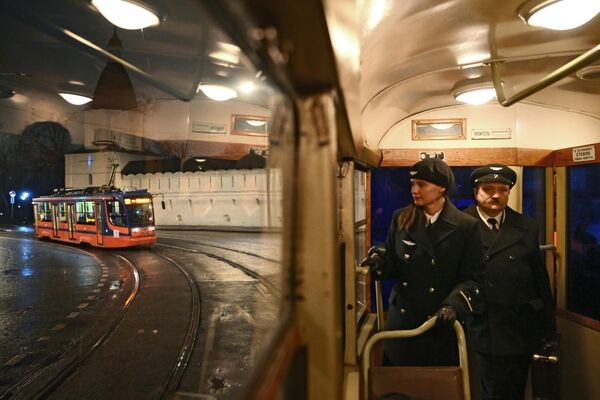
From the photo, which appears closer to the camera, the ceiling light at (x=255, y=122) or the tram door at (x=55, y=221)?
the ceiling light at (x=255, y=122)

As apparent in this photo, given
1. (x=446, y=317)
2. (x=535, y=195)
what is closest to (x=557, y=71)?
(x=446, y=317)

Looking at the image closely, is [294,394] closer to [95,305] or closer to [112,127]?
[112,127]

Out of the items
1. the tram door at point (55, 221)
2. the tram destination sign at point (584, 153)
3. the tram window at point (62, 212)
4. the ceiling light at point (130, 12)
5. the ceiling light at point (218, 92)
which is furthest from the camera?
the tram window at point (62, 212)

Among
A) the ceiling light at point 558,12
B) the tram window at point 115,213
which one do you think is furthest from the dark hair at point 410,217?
the tram window at point 115,213

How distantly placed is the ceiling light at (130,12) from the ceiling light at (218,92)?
11.6 inches

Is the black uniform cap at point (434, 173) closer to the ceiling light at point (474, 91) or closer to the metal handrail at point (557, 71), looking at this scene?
the metal handrail at point (557, 71)

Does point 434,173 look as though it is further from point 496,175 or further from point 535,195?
point 535,195

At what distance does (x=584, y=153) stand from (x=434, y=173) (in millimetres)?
1897

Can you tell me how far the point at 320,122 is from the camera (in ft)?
2.57

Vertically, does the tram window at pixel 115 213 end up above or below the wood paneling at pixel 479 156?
below

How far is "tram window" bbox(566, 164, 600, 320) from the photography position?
336 cm

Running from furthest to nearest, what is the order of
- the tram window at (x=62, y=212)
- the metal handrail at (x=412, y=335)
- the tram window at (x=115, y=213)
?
the tram window at (x=115, y=213), the tram window at (x=62, y=212), the metal handrail at (x=412, y=335)

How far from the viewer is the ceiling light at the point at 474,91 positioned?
3414mm

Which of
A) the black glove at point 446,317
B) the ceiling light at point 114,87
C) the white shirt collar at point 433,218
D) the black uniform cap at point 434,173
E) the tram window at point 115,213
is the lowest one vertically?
the black glove at point 446,317
